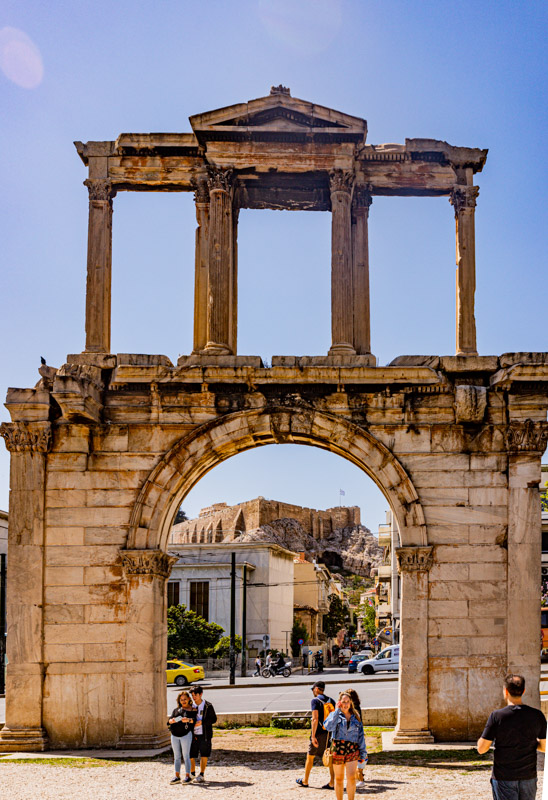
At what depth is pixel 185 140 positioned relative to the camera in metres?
17.4

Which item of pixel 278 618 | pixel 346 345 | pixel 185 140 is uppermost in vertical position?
pixel 185 140

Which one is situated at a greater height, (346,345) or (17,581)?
(346,345)

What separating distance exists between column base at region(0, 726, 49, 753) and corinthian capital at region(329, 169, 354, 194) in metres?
10.0

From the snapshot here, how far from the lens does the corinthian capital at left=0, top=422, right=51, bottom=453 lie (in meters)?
16.2

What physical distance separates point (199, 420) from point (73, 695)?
188 inches

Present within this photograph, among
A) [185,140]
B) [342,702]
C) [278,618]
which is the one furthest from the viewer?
[278,618]

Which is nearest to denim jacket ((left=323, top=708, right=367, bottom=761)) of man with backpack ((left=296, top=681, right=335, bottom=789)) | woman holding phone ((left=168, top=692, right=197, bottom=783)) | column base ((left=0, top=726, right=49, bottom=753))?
man with backpack ((left=296, top=681, right=335, bottom=789))

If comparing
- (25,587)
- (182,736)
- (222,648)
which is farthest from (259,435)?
(222,648)

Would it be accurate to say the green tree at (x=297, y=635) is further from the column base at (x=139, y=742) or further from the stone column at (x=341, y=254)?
the stone column at (x=341, y=254)

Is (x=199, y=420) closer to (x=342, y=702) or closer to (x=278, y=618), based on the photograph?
(x=342, y=702)

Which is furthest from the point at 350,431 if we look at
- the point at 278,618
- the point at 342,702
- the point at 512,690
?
the point at 278,618

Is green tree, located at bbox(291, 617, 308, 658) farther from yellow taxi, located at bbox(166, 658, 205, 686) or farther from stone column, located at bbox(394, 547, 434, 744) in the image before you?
stone column, located at bbox(394, 547, 434, 744)

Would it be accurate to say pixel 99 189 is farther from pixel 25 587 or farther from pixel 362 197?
pixel 25 587

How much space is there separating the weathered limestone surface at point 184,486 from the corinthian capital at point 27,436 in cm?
3
